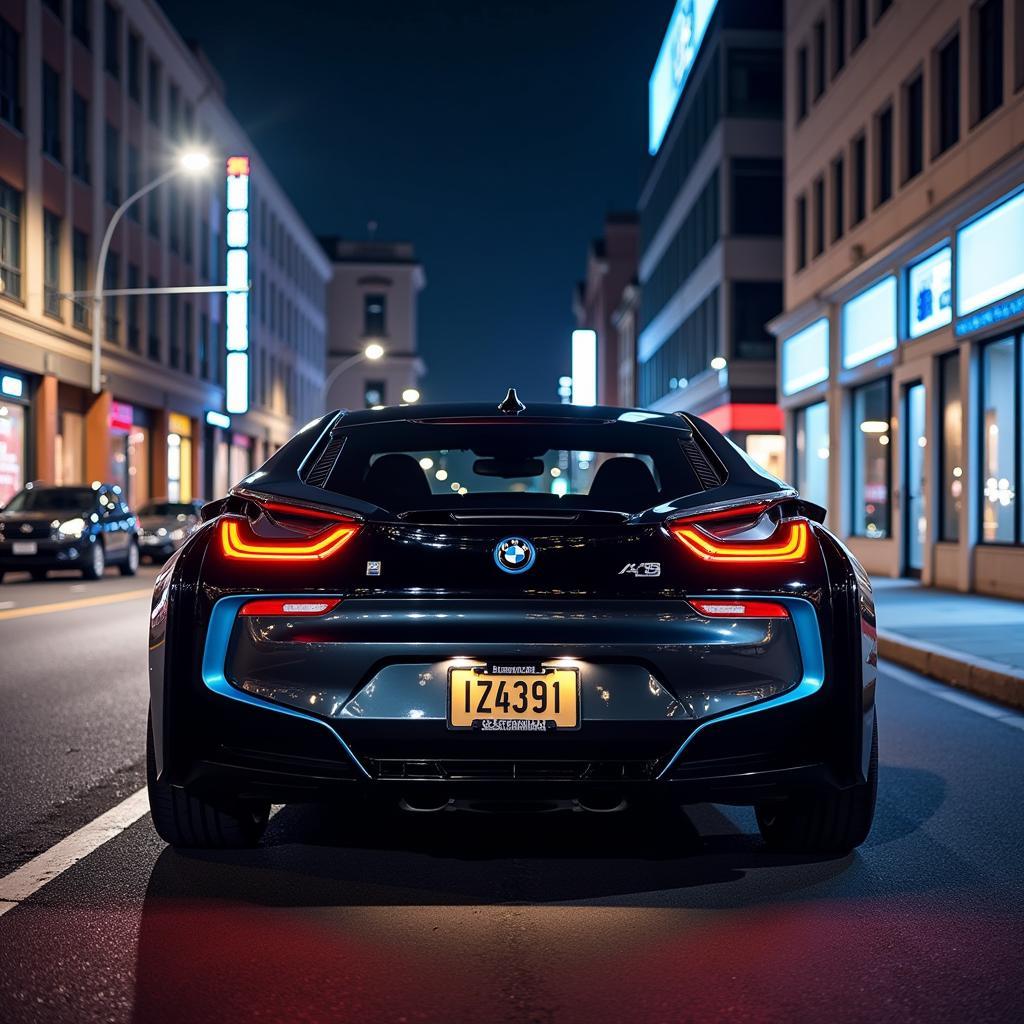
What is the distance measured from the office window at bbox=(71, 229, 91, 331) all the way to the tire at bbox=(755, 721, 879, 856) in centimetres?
3360

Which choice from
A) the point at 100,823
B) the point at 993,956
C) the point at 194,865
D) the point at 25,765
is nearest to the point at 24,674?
the point at 25,765

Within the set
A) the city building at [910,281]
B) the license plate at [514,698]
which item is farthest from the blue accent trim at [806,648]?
the city building at [910,281]

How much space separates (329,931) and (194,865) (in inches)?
35.6

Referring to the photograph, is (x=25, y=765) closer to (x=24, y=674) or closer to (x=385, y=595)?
(x=385, y=595)

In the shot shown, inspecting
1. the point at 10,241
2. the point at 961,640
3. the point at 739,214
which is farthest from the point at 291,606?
Result: the point at 739,214

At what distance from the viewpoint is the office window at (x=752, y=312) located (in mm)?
41625

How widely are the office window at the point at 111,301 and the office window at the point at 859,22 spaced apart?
21.0m

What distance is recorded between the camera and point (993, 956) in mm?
3826

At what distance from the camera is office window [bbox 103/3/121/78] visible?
3934 cm

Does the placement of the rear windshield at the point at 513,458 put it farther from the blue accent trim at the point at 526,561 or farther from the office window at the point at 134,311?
the office window at the point at 134,311

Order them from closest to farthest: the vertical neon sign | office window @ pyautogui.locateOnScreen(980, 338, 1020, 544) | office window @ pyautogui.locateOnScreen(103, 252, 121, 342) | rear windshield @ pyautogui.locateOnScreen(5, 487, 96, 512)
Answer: office window @ pyautogui.locateOnScreen(980, 338, 1020, 544) → rear windshield @ pyautogui.locateOnScreen(5, 487, 96, 512) → office window @ pyautogui.locateOnScreen(103, 252, 121, 342) → the vertical neon sign

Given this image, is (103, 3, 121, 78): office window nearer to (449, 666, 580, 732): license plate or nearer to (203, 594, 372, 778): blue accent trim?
(203, 594, 372, 778): blue accent trim

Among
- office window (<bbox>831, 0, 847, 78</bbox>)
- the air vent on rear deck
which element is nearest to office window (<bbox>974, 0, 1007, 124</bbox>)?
office window (<bbox>831, 0, 847, 78</bbox>)

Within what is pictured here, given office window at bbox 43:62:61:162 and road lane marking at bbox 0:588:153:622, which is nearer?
road lane marking at bbox 0:588:153:622
